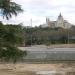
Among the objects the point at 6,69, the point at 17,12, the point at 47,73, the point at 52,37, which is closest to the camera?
the point at 17,12

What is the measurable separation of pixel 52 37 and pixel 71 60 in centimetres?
3799

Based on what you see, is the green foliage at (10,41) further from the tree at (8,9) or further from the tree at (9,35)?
the tree at (8,9)

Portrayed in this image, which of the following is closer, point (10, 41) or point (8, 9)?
point (8, 9)

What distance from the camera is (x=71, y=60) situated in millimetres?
27938

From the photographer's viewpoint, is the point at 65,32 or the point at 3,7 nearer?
the point at 3,7

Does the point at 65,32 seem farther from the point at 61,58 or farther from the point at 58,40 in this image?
the point at 61,58

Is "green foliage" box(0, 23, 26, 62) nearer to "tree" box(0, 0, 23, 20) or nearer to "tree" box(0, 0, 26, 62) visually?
"tree" box(0, 0, 26, 62)

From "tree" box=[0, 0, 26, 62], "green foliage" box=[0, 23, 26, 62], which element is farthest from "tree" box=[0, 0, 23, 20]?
"green foliage" box=[0, 23, 26, 62]

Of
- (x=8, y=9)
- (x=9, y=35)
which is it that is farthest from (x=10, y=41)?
(x=8, y=9)

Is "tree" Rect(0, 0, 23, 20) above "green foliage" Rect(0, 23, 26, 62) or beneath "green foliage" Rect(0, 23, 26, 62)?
above

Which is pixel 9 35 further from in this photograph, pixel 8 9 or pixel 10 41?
pixel 8 9

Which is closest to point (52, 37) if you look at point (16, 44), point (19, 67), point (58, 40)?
point (58, 40)

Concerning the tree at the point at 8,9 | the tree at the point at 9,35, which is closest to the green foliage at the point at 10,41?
the tree at the point at 9,35

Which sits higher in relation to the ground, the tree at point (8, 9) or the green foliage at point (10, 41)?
the tree at point (8, 9)
